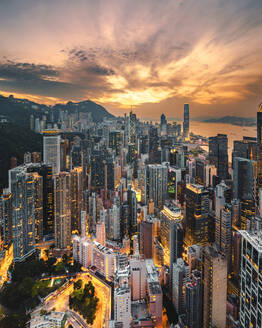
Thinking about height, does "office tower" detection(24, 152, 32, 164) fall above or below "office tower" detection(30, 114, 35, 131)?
below

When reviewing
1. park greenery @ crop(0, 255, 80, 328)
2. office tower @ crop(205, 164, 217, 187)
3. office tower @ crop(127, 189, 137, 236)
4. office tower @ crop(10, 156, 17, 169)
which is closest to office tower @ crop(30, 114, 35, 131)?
office tower @ crop(10, 156, 17, 169)

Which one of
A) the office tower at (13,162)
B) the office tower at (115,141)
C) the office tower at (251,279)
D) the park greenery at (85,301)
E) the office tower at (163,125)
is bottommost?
the park greenery at (85,301)

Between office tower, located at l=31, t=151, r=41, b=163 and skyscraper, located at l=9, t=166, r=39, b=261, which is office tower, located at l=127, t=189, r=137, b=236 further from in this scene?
office tower, located at l=31, t=151, r=41, b=163

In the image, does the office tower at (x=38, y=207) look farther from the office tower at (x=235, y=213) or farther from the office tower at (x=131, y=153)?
the office tower at (x=131, y=153)

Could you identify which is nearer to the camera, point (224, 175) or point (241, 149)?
point (241, 149)

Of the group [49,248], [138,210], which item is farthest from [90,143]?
[49,248]

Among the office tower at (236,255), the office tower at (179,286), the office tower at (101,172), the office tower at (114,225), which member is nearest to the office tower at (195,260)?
the office tower at (179,286)

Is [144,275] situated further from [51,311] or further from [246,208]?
[246,208]
